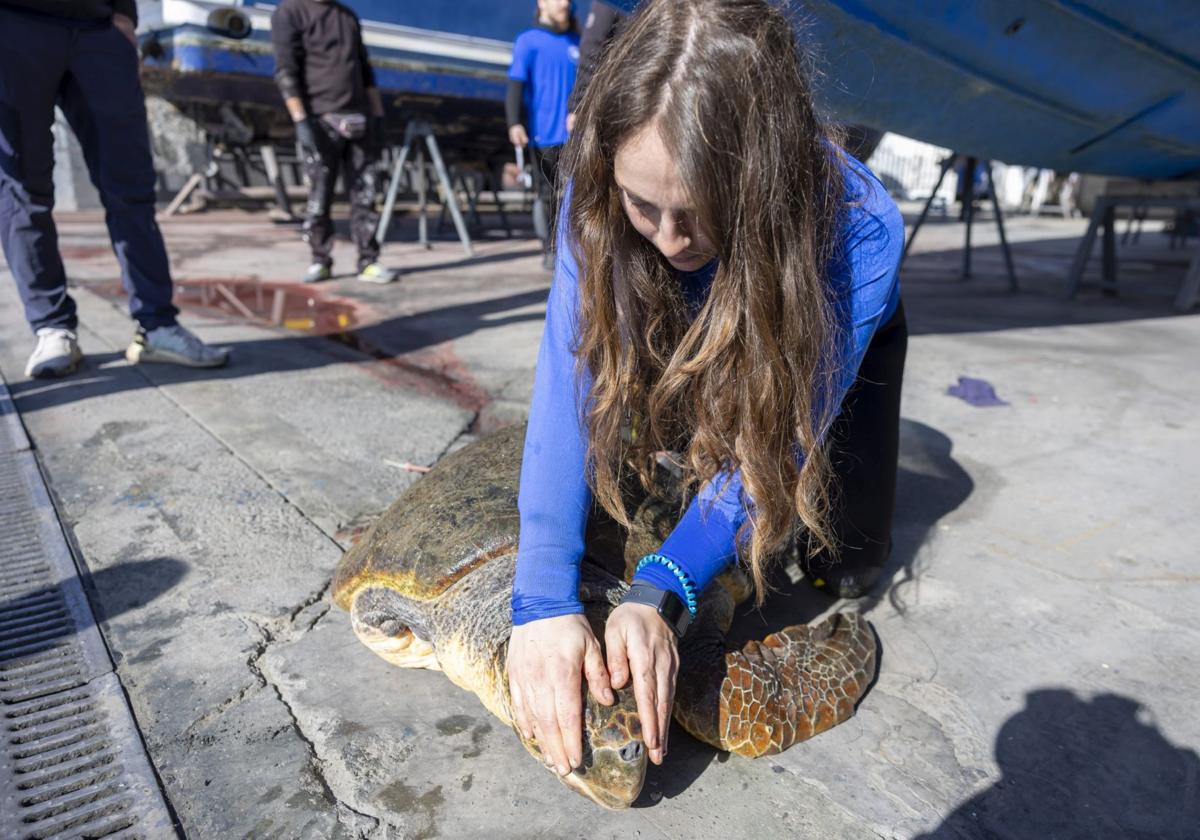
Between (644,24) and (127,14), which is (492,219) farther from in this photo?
(644,24)

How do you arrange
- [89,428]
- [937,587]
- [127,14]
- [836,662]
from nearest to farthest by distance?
[836,662], [937,587], [89,428], [127,14]

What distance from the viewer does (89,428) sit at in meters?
2.64

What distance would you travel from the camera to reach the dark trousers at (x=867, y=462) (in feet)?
5.64

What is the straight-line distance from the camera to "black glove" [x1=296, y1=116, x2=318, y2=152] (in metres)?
5.14

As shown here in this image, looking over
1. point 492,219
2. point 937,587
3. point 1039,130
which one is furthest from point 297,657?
point 492,219

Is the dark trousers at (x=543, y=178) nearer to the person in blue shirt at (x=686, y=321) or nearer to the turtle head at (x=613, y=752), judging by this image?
the person in blue shirt at (x=686, y=321)

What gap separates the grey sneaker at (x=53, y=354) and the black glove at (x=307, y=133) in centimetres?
254

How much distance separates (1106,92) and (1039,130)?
35cm

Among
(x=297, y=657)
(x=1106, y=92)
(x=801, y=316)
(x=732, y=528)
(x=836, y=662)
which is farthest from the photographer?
(x=1106, y=92)

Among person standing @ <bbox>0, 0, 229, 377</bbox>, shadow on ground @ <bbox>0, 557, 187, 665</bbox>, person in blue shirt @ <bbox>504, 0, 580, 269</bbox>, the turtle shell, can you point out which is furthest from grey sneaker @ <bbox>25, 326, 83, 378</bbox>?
person in blue shirt @ <bbox>504, 0, 580, 269</bbox>

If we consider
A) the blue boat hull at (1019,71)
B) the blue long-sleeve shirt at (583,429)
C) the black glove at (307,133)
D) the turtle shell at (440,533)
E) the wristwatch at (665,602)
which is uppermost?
the blue boat hull at (1019,71)

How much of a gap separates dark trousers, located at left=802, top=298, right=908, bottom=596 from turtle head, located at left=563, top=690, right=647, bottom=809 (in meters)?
0.75

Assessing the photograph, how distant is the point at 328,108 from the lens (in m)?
5.13

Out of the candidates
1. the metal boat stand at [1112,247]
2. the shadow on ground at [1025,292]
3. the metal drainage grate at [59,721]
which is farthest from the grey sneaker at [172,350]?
the metal boat stand at [1112,247]
